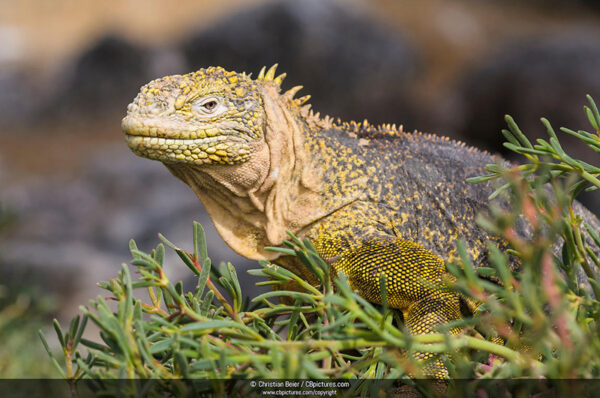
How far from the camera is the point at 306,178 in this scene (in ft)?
6.16

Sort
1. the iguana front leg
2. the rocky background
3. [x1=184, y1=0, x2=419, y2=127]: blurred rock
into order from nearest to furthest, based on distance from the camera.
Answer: the iguana front leg, the rocky background, [x1=184, y1=0, x2=419, y2=127]: blurred rock

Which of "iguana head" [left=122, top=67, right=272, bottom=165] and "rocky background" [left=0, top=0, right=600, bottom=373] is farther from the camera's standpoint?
"rocky background" [left=0, top=0, right=600, bottom=373]

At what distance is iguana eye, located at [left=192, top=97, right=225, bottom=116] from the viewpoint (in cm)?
178

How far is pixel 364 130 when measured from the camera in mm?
2049

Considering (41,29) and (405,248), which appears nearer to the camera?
(405,248)

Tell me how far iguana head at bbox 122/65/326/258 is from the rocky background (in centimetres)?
360

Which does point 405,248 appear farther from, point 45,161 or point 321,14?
point 45,161

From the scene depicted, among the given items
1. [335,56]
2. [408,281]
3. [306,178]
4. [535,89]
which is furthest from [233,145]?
[335,56]

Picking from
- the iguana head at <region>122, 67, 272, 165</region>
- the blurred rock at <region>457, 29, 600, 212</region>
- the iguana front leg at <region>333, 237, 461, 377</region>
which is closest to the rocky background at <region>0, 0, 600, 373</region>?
the blurred rock at <region>457, 29, 600, 212</region>

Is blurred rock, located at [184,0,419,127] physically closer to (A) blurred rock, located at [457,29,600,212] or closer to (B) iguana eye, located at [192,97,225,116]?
(A) blurred rock, located at [457,29,600,212]

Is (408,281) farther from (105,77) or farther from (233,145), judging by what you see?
(105,77)

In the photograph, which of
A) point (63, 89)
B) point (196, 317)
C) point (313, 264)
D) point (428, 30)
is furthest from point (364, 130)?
point (63, 89)

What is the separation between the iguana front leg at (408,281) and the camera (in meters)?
1.59

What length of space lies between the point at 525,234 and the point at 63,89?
33.1 ft
